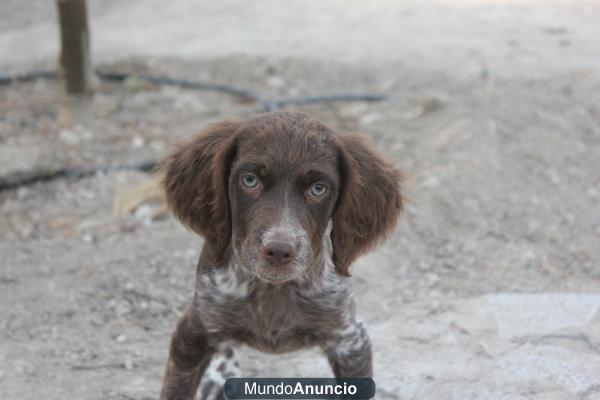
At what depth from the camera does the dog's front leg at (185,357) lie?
3.78 meters

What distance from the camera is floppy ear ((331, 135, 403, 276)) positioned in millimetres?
3688

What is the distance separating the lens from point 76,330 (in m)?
4.74

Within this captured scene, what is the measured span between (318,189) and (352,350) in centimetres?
75

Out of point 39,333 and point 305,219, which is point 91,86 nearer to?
point 39,333

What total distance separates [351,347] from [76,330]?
1.72 metres

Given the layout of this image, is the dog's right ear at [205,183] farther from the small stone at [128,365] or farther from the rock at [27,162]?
the rock at [27,162]

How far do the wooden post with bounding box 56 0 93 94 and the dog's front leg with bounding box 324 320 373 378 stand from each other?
14.3 feet

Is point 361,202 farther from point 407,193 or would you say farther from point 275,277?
point 407,193

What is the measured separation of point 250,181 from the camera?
353cm

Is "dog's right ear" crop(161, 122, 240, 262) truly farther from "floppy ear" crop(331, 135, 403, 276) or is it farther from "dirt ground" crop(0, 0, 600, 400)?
"dirt ground" crop(0, 0, 600, 400)

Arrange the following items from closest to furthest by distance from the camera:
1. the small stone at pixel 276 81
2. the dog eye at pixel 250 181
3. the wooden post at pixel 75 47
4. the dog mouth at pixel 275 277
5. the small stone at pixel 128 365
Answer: the dog mouth at pixel 275 277
the dog eye at pixel 250 181
the small stone at pixel 128 365
the wooden post at pixel 75 47
the small stone at pixel 276 81

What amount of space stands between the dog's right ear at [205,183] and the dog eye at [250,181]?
166 mm

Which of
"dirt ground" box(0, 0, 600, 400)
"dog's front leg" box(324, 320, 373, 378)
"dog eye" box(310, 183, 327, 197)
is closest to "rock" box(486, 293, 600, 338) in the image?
"dirt ground" box(0, 0, 600, 400)

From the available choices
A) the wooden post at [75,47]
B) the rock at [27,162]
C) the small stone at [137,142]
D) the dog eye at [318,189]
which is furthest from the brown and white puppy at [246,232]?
the wooden post at [75,47]
